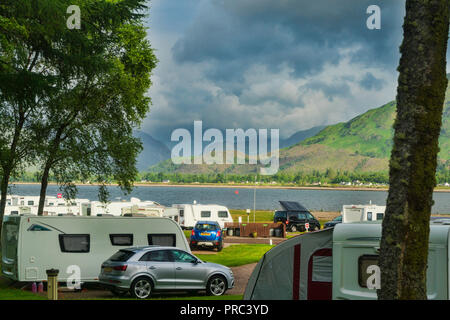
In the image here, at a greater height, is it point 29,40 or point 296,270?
point 29,40

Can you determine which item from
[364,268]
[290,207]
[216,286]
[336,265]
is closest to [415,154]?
[364,268]

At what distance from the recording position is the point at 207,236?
30.4m

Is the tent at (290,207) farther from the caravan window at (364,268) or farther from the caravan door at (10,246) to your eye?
the caravan window at (364,268)

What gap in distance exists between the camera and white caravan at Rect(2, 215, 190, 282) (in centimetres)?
1695

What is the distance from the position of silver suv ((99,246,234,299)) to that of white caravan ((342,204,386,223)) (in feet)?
85.1

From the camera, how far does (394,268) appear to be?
5.77 m

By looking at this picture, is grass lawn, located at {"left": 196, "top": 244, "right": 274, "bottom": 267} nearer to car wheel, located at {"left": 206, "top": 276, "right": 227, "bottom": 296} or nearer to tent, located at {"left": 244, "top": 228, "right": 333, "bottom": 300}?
car wheel, located at {"left": 206, "top": 276, "right": 227, "bottom": 296}

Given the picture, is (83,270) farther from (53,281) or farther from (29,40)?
(29,40)

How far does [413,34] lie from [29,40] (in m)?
16.4

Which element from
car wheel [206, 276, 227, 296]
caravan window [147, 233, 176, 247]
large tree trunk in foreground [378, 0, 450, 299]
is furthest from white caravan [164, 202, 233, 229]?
large tree trunk in foreground [378, 0, 450, 299]

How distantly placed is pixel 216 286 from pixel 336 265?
7.72 meters
